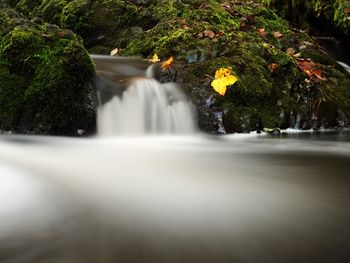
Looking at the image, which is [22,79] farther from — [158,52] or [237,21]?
[237,21]

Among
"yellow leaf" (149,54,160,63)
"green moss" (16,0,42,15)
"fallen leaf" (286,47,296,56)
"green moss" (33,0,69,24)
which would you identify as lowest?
"yellow leaf" (149,54,160,63)

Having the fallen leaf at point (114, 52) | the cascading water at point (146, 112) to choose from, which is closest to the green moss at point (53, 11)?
the fallen leaf at point (114, 52)

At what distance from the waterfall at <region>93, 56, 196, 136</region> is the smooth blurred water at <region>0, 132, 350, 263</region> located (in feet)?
4.12

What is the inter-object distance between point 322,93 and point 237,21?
3157mm

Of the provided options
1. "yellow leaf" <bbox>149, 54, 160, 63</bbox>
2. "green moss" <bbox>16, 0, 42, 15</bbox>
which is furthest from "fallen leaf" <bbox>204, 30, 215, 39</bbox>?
"green moss" <bbox>16, 0, 42, 15</bbox>

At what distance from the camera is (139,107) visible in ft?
16.6

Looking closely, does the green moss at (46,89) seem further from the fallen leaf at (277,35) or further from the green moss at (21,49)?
the fallen leaf at (277,35)

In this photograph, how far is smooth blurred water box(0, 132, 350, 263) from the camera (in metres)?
1.44

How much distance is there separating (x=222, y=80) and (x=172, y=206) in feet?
12.5

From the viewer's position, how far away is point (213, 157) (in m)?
3.52

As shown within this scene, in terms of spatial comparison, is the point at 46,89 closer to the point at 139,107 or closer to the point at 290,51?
the point at 139,107

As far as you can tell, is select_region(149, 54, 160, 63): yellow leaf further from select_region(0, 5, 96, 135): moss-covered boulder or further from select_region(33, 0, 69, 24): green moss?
select_region(33, 0, 69, 24): green moss

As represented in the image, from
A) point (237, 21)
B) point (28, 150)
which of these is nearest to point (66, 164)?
point (28, 150)

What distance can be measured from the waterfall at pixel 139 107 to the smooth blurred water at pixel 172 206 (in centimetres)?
125
